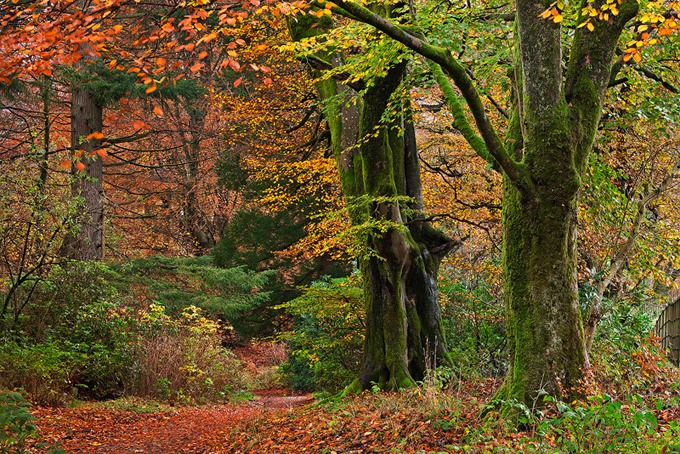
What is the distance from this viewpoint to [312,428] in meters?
7.32

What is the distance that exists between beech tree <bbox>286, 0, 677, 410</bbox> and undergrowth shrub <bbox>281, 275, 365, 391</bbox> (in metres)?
5.89

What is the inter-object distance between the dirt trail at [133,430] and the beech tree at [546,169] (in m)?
3.66

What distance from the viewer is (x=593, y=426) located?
4.41 m

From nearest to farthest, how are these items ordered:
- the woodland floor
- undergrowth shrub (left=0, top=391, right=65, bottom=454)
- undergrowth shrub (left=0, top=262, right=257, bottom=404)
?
undergrowth shrub (left=0, top=391, right=65, bottom=454) → the woodland floor → undergrowth shrub (left=0, top=262, right=257, bottom=404)

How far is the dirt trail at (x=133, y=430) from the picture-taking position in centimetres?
763

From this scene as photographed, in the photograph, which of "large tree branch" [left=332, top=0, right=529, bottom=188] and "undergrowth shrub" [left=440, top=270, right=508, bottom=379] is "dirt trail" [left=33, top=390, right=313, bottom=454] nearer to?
"undergrowth shrub" [left=440, top=270, right=508, bottom=379]

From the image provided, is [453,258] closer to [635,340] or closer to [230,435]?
[635,340]

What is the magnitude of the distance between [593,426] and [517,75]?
11.4ft

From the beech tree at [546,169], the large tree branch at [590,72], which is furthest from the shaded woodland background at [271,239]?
the large tree branch at [590,72]

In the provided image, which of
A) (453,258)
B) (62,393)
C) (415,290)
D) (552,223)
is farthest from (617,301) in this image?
(62,393)

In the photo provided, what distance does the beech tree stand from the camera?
562 centimetres

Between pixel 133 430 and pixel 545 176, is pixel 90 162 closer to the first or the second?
pixel 133 430

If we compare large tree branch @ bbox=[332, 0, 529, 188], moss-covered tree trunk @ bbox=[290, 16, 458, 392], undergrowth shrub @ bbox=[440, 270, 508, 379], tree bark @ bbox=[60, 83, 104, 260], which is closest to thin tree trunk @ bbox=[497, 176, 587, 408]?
large tree branch @ bbox=[332, 0, 529, 188]

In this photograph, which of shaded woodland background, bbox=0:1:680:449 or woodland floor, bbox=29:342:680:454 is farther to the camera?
shaded woodland background, bbox=0:1:680:449
